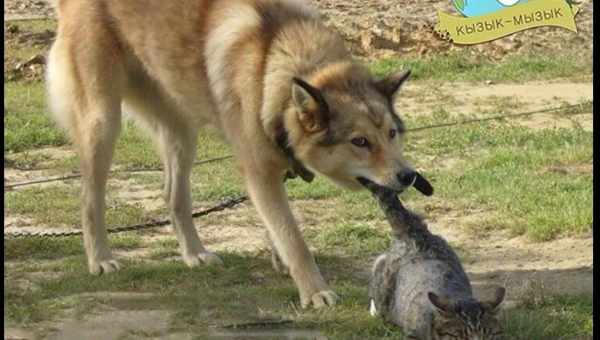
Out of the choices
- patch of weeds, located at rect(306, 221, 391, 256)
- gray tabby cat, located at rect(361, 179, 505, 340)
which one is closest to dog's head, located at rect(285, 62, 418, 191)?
gray tabby cat, located at rect(361, 179, 505, 340)

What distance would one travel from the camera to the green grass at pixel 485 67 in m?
12.4

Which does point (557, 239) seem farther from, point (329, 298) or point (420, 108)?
point (420, 108)

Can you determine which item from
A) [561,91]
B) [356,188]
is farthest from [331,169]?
[561,91]

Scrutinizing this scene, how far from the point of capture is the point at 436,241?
5.57 meters

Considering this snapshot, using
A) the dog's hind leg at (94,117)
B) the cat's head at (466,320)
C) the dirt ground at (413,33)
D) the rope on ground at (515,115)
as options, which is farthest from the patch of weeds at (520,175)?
the dirt ground at (413,33)

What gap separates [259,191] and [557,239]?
6.10 feet

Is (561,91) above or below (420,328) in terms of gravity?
below

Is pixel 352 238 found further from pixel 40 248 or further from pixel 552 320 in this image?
pixel 552 320

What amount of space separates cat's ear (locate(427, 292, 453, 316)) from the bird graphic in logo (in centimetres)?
901

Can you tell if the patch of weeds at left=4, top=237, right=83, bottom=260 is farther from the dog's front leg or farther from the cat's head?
the cat's head

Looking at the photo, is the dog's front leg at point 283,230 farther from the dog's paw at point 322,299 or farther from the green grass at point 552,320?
the green grass at point 552,320

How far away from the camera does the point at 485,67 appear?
12.9 m

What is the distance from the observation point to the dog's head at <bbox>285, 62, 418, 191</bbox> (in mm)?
5934

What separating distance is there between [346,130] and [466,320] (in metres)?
1.55
